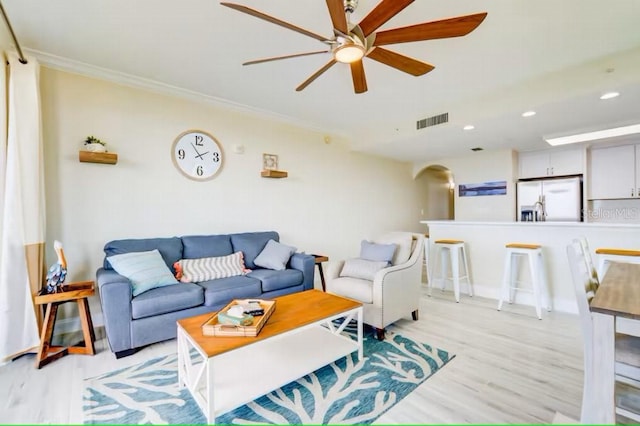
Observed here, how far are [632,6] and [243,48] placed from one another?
2.80m

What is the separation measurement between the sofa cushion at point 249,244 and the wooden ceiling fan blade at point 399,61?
2440 mm

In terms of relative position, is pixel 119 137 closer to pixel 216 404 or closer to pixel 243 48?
pixel 243 48

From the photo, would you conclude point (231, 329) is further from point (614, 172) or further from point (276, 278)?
point (614, 172)

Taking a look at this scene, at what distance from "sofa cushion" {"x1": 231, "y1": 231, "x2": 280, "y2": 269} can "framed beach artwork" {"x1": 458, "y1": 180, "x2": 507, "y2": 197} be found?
3912 millimetres

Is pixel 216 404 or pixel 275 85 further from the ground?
pixel 275 85

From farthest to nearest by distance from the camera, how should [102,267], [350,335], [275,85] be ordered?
[275,85] < [102,267] < [350,335]

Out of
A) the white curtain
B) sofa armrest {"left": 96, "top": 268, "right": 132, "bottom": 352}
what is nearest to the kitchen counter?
sofa armrest {"left": 96, "top": 268, "right": 132, "bottom": 352}

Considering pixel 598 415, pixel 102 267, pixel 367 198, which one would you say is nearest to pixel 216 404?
pixel 598 415

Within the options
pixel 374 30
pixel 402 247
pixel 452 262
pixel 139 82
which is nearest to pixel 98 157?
pixel 139 82

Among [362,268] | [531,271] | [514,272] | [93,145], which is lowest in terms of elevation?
[514,272]

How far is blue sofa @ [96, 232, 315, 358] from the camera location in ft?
7.27

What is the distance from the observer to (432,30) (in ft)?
5.36

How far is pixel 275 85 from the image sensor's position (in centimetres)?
312

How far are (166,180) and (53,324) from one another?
5.34 ft
